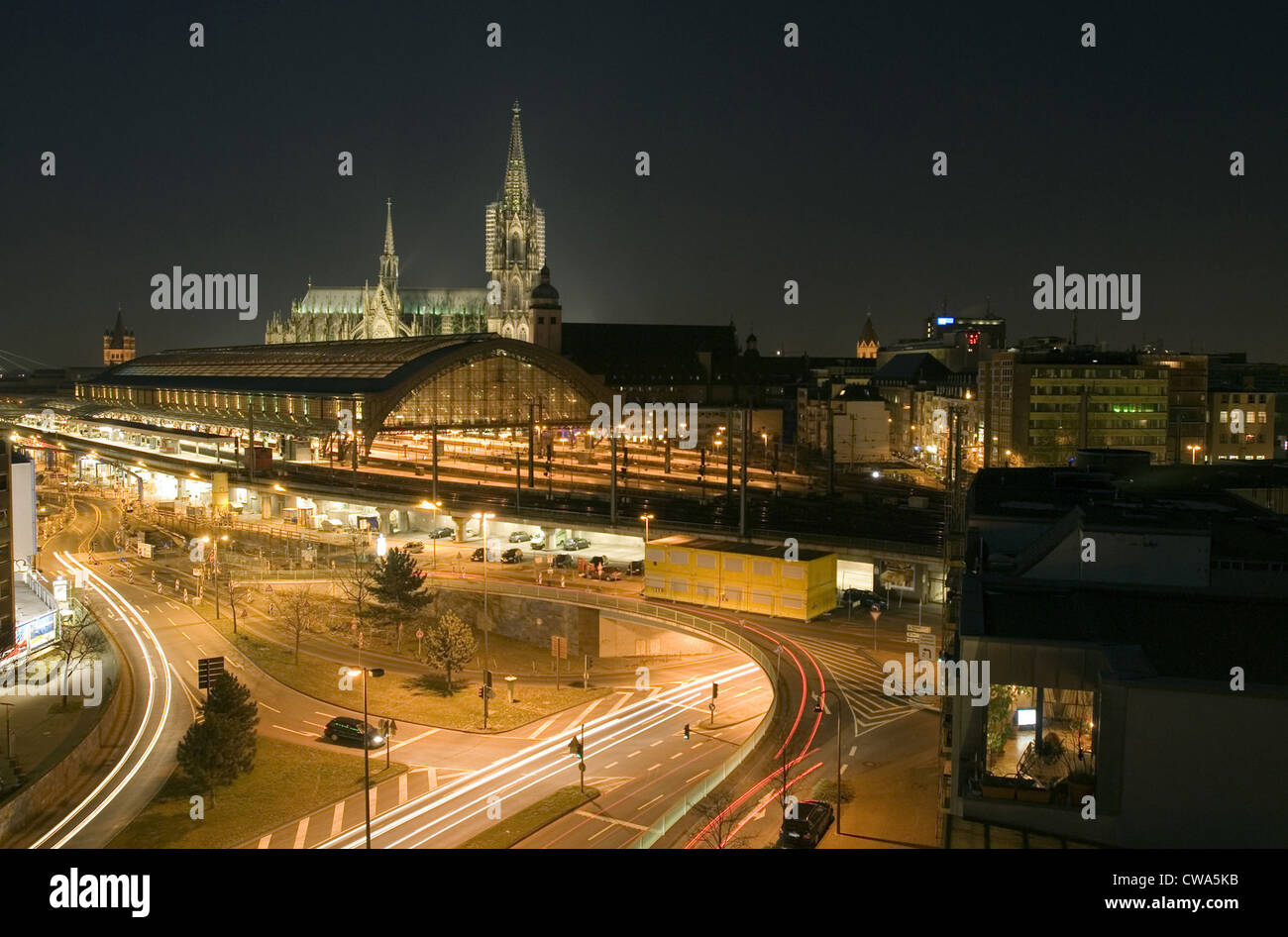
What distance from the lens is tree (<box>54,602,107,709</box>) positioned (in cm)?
2362

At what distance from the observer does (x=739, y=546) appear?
87.9ft

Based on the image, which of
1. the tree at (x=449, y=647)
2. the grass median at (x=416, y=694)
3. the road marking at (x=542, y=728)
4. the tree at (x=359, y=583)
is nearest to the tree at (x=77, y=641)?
the grass median at (x=416, y=694)

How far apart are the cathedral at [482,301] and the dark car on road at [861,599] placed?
6462 centimetres

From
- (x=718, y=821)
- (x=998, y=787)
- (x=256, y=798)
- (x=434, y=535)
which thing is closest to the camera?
(x=998, y=787)

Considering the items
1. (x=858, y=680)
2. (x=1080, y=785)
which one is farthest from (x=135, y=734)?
(x=1080, y=785)

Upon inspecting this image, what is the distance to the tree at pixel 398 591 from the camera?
94.4 feet

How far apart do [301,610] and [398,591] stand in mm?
3060

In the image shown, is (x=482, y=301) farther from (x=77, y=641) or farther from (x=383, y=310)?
(x=77, y=641)

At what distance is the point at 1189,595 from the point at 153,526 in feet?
133

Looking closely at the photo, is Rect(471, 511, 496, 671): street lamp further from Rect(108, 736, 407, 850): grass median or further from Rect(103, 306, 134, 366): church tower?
Rect(103, 306, 134, 366): church tower

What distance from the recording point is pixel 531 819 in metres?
16.5

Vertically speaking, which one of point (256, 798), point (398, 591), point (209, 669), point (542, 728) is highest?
point (398, 591)
